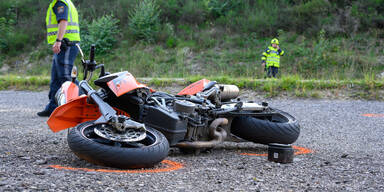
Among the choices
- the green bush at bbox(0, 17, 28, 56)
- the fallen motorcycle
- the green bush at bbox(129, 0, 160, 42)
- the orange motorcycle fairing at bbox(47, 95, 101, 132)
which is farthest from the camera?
the green bush at bbox(0, 17, 28, 56)

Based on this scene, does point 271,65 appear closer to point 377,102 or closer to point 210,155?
point 377,102

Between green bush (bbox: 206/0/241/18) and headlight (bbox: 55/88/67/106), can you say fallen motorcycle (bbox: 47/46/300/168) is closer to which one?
headlight (bbox: 55/88/67/106)

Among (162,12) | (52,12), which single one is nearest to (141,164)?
(52,12)

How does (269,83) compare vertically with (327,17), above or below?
below

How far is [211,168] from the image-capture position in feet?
11.9

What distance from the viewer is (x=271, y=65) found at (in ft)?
49.0

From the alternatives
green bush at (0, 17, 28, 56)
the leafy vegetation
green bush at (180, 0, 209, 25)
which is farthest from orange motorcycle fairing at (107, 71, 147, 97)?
green bush at (0, 17, 28, 56)

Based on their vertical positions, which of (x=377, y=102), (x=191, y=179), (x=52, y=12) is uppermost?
(x=52, y=12)

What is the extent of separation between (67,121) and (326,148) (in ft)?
9.79

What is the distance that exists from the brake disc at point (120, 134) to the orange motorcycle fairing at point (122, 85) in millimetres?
418

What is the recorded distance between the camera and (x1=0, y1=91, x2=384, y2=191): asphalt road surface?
9.42 feet

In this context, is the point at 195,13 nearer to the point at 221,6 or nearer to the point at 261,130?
the point at 221,6

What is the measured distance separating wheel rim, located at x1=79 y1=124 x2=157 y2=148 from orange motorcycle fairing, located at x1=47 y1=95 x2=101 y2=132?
0.46m

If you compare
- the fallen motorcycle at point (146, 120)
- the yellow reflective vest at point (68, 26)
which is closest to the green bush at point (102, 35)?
the yellow reflective vest at point (68, 26)
